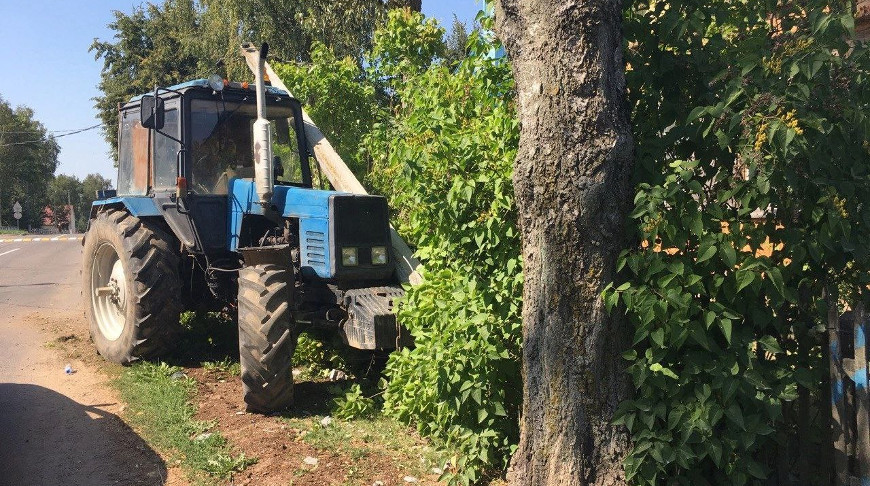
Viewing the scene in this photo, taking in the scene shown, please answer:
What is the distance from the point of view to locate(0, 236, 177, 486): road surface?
532 centimetres

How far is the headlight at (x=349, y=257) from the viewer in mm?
6504

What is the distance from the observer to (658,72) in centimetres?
405

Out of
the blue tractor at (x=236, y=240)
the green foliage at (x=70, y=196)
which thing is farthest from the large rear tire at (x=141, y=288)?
the green foliage at (x=70, y=196)

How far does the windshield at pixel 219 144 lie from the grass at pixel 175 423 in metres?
1.83

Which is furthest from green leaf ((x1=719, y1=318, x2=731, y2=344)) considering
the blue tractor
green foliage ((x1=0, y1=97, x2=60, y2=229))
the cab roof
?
green foliage ((x1=0, y1=97, x2=60, y2=229))

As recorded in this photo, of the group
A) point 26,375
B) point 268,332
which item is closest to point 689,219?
point 268,332

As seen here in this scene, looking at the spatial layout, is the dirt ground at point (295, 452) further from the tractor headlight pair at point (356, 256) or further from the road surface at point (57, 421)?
the tractor headlight pair at point (356, 256)

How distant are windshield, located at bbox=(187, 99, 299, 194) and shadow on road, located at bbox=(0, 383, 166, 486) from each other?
2.31m

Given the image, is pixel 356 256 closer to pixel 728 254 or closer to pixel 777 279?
pixel 728 254

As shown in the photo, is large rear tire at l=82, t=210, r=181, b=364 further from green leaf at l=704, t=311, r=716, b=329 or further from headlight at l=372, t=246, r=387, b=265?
green leaf at l=704, t=311, r=716, b=329

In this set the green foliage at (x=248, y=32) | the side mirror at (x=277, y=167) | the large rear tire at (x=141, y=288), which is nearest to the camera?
the large rear tire at (x=141, y=288)

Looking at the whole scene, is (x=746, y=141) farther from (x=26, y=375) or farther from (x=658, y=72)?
(x=26, y=375)

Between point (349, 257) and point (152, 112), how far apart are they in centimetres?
227

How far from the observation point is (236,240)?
745 cm
